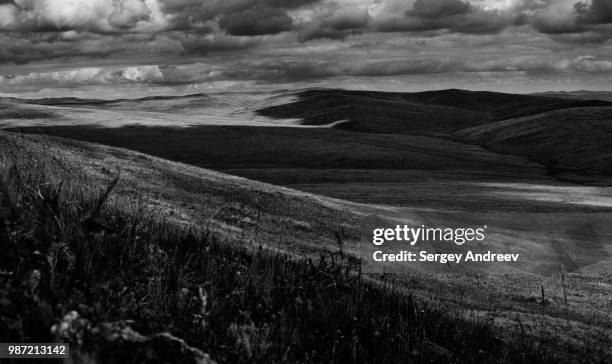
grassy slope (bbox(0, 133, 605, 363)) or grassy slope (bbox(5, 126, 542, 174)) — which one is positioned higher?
grassy slope (bbox(0, 133, 605, 363))

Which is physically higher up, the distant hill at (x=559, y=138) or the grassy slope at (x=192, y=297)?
the grassy slope at (x=192, y=297)

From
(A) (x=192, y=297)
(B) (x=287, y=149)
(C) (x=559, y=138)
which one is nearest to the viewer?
(A) (x=192, y=297)

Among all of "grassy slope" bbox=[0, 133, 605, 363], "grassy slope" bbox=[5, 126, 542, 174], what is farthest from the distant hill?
"grassy slope" bbox=[0, 133, 605, 363]

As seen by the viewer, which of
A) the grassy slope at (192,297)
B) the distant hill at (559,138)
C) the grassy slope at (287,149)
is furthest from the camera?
the distant hill at (559,138)

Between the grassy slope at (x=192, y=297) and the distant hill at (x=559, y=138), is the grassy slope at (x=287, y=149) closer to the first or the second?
→ the distant hill at (x=559, y=138)

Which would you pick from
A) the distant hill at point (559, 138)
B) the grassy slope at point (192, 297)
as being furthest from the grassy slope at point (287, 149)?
the grassy slope at point (192, 297)

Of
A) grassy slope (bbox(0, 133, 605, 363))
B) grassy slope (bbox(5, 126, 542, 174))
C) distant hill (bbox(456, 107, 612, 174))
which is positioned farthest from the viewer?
distant hill (bbox(456, 107, 612, 174))

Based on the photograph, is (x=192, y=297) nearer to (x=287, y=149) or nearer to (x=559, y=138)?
(x=287, y=149)

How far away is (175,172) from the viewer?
28469 millimetres

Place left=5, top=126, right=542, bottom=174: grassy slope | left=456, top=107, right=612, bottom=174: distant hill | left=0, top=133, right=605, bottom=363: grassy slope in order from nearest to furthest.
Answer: left=0, top=133, right=605, bottom=363: grassy slope → left=5, top=126, right=542, bottom=174: grassy slope → left=456, top=107, right=612, bottom=174: distant hill

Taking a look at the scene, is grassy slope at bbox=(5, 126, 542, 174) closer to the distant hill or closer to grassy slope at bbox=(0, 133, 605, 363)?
the distant hill

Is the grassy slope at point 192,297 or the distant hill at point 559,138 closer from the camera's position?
the grassy slope at point 192,297

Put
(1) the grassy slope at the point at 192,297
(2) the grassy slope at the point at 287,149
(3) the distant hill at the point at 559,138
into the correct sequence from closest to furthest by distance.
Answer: (1) the grassy slope at the point at 192,297 < (2) the grassy slope at the point at 287,149 < (3) the distant hill at the point at 559,138

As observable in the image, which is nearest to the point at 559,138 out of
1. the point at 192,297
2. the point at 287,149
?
the point at 287,149
